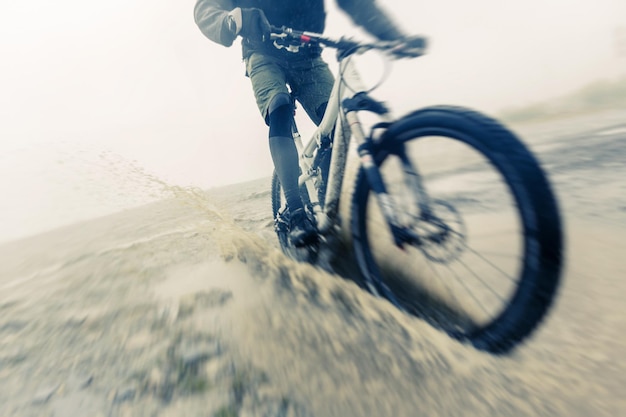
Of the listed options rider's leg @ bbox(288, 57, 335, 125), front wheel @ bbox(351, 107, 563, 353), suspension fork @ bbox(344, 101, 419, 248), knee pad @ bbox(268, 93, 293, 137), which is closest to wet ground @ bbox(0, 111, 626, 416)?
front wheel @ bbox(351, 107, 563, 353)

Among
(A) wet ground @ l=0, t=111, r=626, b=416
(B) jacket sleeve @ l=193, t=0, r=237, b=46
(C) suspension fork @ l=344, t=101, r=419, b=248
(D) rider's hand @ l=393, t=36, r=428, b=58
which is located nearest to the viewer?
(A) wet ground @ l=0, t=111, r=626, b=416

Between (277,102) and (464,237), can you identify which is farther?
(277,102)

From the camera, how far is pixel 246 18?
158cm

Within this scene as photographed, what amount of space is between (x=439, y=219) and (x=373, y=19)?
116 centimetres

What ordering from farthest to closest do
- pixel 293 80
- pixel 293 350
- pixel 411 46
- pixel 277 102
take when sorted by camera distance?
pixel 293 80 < pixel 277 102 < pixel 411 46 < pixel 293 350

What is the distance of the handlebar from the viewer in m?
1.38

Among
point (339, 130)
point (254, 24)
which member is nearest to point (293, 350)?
point (339, 130)

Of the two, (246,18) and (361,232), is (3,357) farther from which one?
(246,18)

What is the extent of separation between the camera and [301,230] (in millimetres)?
1740

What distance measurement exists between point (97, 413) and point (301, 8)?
6.94 feet

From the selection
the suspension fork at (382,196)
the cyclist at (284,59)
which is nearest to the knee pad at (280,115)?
the cyclist at (284,59)

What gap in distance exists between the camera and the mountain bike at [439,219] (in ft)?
2.91

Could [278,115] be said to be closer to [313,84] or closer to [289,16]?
[313,84]

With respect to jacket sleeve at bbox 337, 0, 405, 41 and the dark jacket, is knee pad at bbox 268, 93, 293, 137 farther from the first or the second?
jacket sleeve at bbox 337, 0, 405, 41
